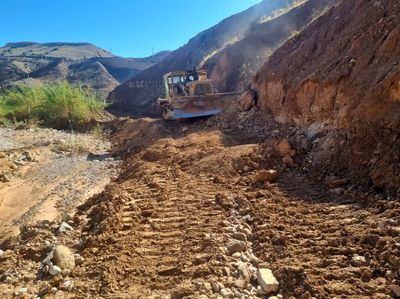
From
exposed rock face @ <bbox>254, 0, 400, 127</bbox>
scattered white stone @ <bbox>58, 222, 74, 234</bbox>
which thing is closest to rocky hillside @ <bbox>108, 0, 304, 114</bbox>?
exposed rock face @ <bbox>254, 0, 400, 127</bbox>

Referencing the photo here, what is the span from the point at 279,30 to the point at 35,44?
76.5 metres

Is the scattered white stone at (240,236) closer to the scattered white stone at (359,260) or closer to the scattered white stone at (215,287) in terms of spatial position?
the scattered white stone at (215,287)

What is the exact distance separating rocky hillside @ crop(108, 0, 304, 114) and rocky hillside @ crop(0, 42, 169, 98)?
10.6 metres

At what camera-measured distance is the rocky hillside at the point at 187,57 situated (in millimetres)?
32744

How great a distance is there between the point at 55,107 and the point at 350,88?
1421 cm

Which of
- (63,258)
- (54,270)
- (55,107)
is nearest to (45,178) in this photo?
(63,258)

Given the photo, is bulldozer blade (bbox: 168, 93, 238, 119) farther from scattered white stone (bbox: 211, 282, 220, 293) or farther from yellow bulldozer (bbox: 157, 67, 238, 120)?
scattered white stone (bbox: 211, 282, 220, 293)

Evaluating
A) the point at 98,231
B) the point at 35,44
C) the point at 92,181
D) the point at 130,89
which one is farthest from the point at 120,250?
the point at 35,44

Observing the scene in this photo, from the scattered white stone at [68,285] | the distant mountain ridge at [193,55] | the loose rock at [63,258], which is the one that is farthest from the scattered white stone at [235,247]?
the distant mountain ridge at [193,55]

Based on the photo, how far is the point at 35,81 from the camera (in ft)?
162

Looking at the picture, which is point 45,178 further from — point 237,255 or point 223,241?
point 237,255

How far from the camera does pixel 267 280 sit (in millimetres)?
3312

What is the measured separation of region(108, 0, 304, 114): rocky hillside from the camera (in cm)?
3274

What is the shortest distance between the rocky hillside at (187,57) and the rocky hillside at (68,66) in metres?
10.6
